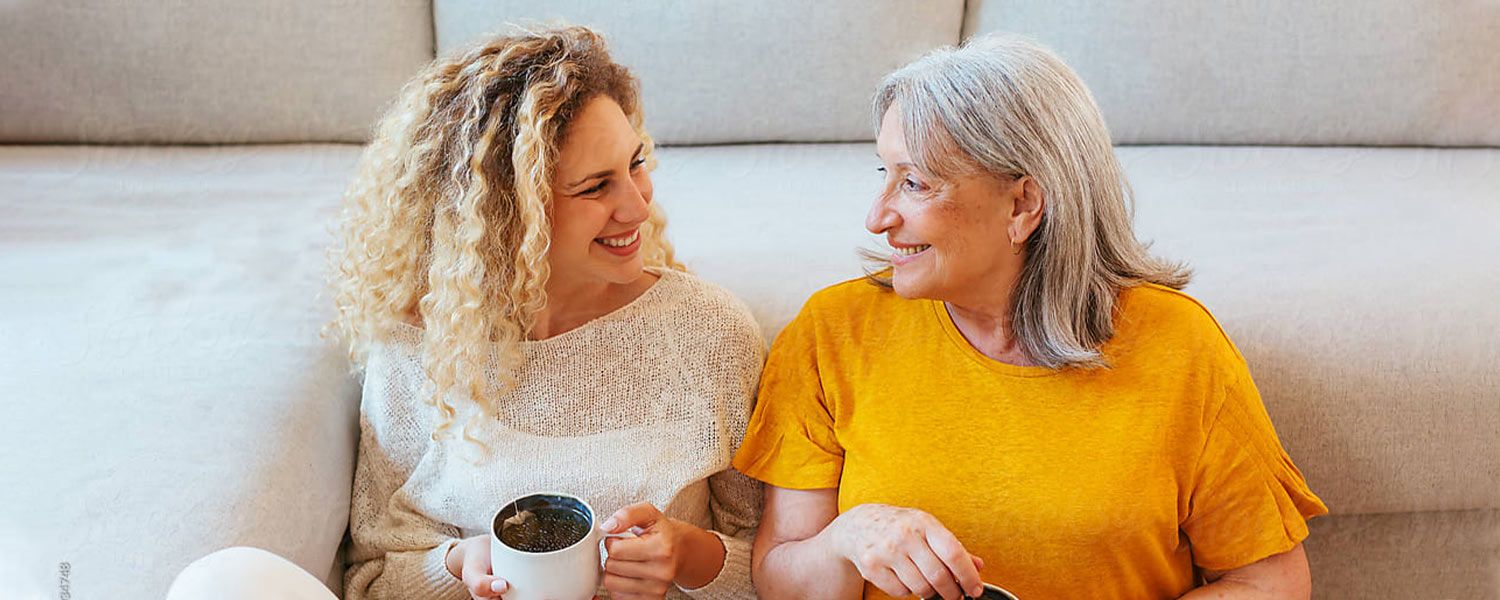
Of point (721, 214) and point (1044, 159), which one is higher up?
point (1044, 159)

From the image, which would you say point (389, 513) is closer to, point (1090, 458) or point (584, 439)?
point (584, 439)

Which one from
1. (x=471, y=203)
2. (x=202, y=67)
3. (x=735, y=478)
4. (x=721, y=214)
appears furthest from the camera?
(x=202, y=67)

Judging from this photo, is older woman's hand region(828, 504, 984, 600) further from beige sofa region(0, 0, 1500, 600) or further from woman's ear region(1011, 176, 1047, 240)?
beige sofa region(0, 0, 1500, 600)

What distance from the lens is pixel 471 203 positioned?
1238 mm

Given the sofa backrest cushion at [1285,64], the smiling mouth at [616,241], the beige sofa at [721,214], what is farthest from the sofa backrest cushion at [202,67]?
the sofa backrest cushion at [1285,64]

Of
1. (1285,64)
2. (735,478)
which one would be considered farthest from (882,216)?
(1285,64)

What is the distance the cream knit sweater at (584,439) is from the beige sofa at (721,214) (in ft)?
0.22

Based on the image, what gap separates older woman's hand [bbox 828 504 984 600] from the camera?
1029 millimetres

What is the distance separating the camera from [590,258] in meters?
1.29

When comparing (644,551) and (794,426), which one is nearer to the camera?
(644,551)

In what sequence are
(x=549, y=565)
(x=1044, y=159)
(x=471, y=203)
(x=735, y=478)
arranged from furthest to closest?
(x=735, y=478) < (x=471, y=203) < (x=1044, y=159) < (x=549, y=565)

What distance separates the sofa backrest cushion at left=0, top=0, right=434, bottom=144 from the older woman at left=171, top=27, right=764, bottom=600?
2.61 feet

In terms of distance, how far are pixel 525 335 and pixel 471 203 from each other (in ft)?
0.53

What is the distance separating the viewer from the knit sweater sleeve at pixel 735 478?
1.31 metres
